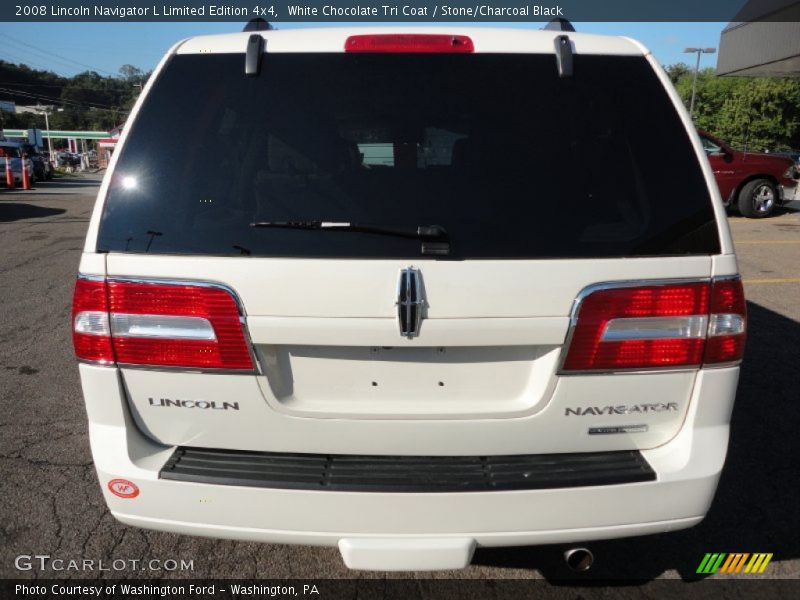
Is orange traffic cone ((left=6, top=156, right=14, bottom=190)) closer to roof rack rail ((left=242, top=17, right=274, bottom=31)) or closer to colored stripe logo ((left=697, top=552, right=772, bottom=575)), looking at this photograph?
roof rack rail ((left=242, top=17, right=274, bottom=31))

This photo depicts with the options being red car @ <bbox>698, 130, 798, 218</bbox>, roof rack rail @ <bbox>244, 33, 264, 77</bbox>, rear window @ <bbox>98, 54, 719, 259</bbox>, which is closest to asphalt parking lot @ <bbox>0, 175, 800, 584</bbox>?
rear window @ <bbox>98, 54, 719, 259</bbox>

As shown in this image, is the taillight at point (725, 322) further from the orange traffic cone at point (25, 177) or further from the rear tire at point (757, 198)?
the orange traffic cone at point (25, 177)

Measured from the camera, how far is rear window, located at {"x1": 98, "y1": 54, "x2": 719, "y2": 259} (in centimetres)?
188

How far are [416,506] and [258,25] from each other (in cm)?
185

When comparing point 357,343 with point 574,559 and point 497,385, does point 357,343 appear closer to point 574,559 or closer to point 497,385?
point 497,385

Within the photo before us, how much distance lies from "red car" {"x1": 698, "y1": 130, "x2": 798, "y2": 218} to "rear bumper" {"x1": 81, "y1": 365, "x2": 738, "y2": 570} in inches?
525

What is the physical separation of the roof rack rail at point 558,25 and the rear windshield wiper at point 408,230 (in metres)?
1.03

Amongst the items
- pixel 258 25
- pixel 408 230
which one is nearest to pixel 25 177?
pixel 258 25

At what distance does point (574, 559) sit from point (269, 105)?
185 cm

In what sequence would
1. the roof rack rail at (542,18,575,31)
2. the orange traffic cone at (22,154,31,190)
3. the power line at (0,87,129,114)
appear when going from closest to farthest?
the roof rack rail at (542,18,575,31) < the orange traffic cone at (22,154,31,190) < the power line at (0,87,129,114)

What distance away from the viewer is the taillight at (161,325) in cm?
186

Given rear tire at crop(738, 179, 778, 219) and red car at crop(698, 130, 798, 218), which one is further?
rear tire at crop(738, 179, 778, 219)

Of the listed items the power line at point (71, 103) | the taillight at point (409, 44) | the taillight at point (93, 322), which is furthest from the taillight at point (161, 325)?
the power line at point (71, 103)

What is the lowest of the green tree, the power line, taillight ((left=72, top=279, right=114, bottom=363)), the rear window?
taillight ((left=72, top=279, right=114, bottom=363))
